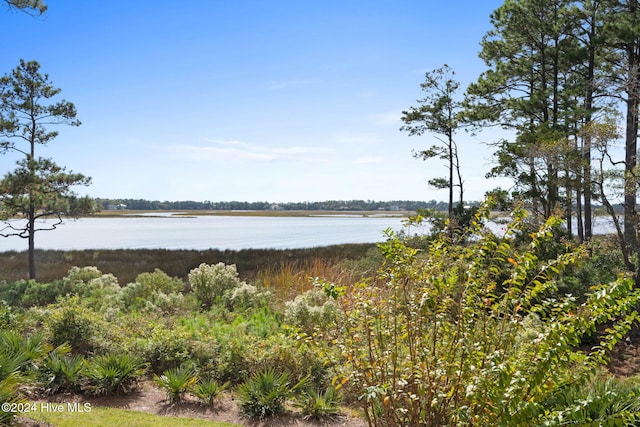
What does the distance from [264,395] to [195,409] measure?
766 mm

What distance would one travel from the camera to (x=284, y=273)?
11742 millimetres

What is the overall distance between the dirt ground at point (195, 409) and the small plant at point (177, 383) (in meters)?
0.09

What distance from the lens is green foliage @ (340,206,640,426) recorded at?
266 cm

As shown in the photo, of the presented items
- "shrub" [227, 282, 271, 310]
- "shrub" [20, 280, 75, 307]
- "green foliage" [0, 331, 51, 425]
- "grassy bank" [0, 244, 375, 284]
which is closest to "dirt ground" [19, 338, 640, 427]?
"green foliage" [0, 331, 51, 425]

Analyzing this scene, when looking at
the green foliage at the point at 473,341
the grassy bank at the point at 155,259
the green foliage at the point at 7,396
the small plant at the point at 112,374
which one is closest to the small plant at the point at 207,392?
the small plant at the point at 112,374

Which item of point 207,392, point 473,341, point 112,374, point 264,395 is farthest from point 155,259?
point 473,341

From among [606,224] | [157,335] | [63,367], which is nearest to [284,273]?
[157,335]

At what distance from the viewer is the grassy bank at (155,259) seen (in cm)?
1627

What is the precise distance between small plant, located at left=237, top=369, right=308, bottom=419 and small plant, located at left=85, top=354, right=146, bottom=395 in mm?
1346

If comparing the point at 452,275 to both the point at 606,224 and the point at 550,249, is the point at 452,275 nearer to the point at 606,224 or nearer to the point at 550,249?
the point at 550,249

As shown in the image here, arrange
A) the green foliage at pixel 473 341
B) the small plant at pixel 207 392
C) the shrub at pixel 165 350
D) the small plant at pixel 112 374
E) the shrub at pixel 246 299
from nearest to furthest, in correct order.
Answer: the green foliage at pixel 473 341 < the small plant at pixel 207 392 < the small plant at pixel 112 374 < the shrub at pixel 165 350 < the shrub at pixel 246 299

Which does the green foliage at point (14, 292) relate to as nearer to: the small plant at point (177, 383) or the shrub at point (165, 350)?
the shrub at point (165, 350)

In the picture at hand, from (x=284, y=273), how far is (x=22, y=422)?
26.8 feet

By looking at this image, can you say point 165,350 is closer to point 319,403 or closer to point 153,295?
point 319,403
